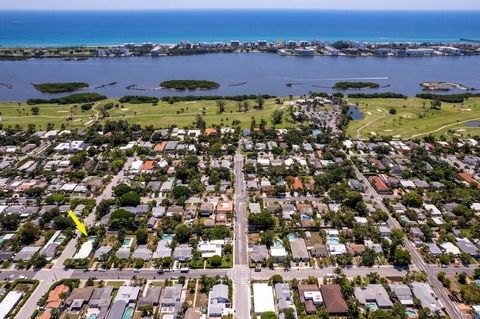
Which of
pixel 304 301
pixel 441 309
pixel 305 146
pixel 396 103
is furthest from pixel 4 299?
pixel 396 103

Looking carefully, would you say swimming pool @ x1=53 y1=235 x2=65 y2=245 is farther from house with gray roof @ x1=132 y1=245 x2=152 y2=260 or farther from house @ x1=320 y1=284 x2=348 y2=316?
house @ x1=320 y1=284 x2=348 y2=316

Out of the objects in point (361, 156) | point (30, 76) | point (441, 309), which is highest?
point (30, 76)

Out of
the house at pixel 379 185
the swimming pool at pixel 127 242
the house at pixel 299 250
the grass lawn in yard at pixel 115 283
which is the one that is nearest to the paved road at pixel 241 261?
the house at pixel 299 250

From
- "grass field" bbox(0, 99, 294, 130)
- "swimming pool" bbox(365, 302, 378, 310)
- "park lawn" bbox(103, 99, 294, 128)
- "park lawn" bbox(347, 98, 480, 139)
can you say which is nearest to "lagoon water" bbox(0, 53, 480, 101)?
"grass field" bbox(0, 99, 294, 130)

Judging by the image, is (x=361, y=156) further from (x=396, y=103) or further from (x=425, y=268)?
(x=396, y=103)

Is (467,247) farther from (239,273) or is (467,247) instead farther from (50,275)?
(50,275)

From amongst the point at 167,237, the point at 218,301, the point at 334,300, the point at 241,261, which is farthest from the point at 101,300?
the point at 334,300
